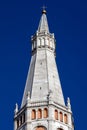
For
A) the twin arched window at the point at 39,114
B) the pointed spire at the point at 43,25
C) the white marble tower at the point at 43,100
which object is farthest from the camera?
the pointed spire at the point at 43,25

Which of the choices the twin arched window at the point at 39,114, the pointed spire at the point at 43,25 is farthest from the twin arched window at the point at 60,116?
the pointed spire at the point at 43,25

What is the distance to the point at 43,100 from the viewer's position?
378ft

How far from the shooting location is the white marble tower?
370ft

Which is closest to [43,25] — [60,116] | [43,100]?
[43,100]

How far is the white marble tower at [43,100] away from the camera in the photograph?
113m

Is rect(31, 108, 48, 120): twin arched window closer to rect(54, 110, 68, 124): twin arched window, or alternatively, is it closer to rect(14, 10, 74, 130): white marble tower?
rect(14, 10, 74, 130): white marble tower

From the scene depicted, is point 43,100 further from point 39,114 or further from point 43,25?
point 43,25

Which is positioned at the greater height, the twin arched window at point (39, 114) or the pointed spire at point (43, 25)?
the pointed spire at point (43, 25)

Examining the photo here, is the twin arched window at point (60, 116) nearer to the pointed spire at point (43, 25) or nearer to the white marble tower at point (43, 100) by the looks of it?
the white marble tower at point (43, 100)

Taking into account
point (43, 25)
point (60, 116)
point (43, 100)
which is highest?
point (43, 25)

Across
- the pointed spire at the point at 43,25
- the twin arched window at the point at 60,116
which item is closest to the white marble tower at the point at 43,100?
the twin arched window at the point at 60,116

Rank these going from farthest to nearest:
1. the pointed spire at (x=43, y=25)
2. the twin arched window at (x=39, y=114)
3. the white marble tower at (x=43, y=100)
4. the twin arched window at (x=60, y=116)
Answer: the pointed spire at (x=43, y=25)
the twin arched window at (x=60, y=116)
the twin arched window at (x=39, y=114)
the white marble tower at (x=43, y=100)

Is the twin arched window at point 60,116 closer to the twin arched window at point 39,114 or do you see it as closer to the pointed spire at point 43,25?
the twin arched window at point 39,114

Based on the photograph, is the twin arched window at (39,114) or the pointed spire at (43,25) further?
the pointed spire at (43,25)
